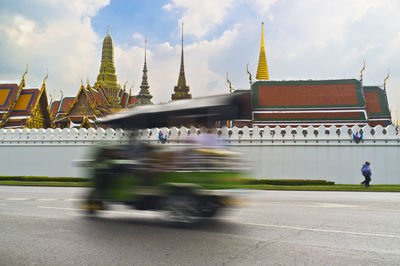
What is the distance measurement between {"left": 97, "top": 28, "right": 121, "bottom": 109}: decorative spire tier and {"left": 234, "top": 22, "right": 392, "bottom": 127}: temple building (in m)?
33.7

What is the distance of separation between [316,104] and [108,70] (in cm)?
4068

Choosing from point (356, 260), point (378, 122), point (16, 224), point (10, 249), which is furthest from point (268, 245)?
point (378, 122)

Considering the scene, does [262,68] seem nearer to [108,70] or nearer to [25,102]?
[25,102]

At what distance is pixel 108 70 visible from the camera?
5834 centimetres

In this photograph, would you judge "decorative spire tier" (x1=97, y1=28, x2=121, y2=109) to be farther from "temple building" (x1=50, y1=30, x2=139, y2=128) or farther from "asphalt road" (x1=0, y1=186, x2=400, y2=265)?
"asphalt road" (x1=0, y1=186, x2=400, y2=265)

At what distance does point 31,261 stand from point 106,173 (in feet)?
8.13

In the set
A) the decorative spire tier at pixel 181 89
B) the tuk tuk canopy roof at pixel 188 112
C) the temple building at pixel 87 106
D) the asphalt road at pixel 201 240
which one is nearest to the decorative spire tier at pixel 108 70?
the temple building at pixel 87 106

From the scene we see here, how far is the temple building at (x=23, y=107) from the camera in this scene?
93.9 ft

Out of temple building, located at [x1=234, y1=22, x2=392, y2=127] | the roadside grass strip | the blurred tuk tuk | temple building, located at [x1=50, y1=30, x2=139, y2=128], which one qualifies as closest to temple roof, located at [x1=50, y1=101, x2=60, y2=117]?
temple building, located at [x1=50, y1=30, x2=139, y2=128]

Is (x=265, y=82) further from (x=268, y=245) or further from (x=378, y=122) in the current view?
(x=268, y=245)

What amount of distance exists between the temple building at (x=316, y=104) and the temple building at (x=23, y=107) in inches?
629

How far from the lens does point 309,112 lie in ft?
80.9

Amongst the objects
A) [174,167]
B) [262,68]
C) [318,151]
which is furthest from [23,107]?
[174,167]

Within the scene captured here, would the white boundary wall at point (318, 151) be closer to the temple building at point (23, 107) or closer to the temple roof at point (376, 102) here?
the temple roof at point (376, 102)
